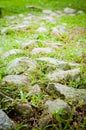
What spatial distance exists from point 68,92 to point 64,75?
2.07 feet

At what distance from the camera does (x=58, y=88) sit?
3.90 meters

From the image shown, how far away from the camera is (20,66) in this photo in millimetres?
4797

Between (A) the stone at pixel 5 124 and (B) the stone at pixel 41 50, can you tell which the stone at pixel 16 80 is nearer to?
(A) the stone at pixel 5 124

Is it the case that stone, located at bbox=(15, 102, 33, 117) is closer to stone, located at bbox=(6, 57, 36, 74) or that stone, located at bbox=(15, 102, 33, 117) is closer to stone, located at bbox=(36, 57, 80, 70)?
stone, located at bbox=(6, 57, 36, 74)

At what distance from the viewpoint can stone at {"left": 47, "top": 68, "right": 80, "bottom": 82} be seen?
444 centimetres

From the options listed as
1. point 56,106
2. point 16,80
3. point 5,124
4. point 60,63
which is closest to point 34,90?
point 16,80

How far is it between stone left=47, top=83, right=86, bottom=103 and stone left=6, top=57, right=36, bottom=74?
82 centimetres

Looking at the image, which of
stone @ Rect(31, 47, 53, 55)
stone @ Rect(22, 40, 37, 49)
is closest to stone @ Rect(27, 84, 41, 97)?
stone @ Rect(31, 47, 53, 55)

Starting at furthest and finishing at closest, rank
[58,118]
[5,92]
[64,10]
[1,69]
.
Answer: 1. [64,10]
2. [1,69]
3. [5,92]
4. [58,118]

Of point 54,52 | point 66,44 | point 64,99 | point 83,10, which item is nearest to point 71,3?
point 83,10

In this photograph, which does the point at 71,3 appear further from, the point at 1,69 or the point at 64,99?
the point at 64,99

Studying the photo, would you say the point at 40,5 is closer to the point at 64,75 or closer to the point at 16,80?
the point at 64,75

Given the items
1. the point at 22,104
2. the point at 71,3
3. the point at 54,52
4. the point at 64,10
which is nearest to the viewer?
the point at 22,104

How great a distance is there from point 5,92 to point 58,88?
2.51ft
